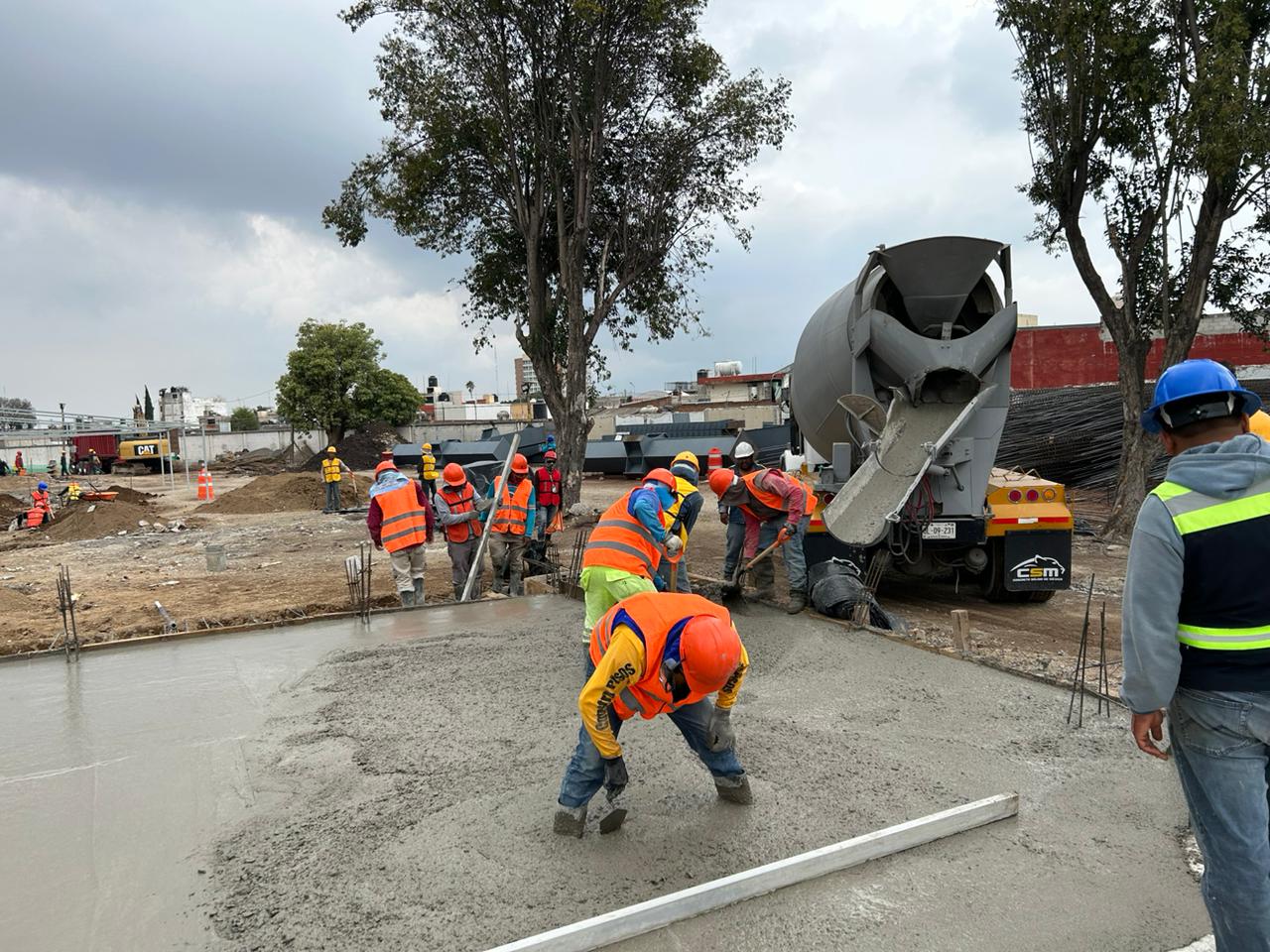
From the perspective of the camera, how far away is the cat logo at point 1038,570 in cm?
733

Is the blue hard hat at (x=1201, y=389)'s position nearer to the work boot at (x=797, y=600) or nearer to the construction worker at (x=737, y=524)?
the work boot at (x=797, y=600)

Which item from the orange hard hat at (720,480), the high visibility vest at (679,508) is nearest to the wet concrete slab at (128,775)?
the high visibility vest at (679,508)

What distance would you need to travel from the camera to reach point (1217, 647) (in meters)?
2.05

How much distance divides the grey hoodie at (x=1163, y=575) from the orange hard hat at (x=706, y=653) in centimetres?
117

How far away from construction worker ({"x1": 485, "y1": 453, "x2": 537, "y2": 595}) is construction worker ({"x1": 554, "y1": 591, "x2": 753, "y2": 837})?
18.4 feet

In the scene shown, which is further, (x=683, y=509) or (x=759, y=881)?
(x=683, y=509)

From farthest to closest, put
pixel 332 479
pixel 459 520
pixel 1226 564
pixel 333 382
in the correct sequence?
pixel 333 382, pixel 332 479, pixel 459 520, pixel 1226 564

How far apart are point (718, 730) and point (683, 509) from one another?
192cm

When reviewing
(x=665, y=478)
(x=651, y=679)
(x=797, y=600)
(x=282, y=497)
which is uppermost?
(x=665, y=478)

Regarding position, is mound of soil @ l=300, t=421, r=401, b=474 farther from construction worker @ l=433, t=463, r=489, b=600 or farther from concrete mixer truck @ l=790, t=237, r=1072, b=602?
concrete mixer truck @ l=790, t=237, r=1072, b=602

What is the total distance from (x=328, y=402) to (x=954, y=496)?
3301cm

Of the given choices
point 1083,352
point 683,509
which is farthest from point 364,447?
point 683,509

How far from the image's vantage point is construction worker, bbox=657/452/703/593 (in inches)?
185

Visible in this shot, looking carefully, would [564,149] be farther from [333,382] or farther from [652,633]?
[333,382]
